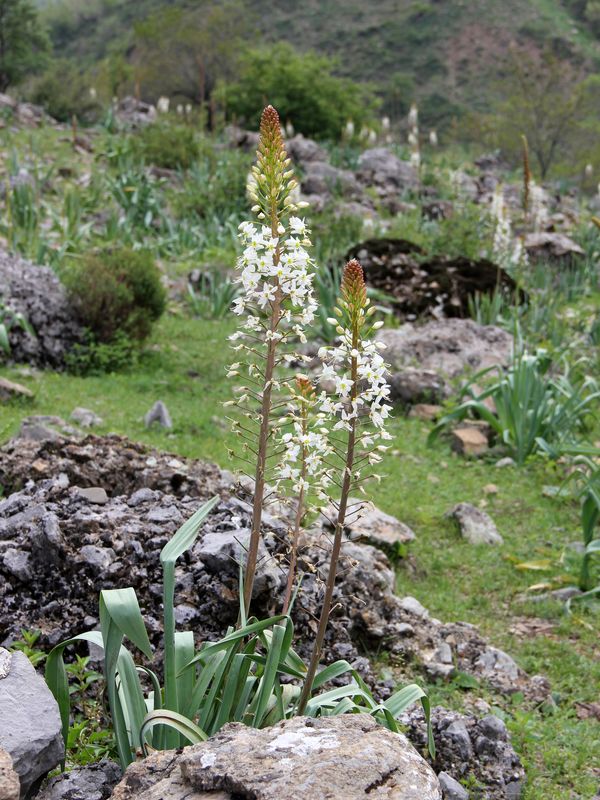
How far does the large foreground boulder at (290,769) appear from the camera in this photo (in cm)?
192

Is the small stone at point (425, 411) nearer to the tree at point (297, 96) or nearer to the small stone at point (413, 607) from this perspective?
the small stone at point (413, 607)

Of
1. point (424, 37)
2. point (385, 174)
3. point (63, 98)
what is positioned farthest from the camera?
point (424, 37)

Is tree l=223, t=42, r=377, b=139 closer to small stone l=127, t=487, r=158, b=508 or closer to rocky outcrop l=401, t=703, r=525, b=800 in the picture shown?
small stone l=127, t=487, r=158, b=508

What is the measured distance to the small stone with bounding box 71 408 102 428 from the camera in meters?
6.92

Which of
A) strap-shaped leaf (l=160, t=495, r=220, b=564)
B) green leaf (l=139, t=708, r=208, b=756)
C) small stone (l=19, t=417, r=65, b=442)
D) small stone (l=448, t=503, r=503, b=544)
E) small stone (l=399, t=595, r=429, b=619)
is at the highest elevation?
strap-shaped leaf (l=160, t=495, r=220, b=564)

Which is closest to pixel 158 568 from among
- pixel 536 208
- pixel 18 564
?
pixel 18 564

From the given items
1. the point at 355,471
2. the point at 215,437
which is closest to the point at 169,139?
the point at 215,437

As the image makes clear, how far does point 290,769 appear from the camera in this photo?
1972 millimetres

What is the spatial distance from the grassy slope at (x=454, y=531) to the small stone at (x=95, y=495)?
0.96 meters

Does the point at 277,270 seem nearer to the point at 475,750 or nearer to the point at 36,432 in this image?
the point at 475,750

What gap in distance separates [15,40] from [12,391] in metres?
29.3

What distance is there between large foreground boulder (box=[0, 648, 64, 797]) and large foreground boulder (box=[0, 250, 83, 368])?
6313 mm

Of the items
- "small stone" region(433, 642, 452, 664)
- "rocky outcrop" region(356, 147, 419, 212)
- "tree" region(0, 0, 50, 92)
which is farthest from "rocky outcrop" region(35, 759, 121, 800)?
"tree" region(0, 0, 50, 92)

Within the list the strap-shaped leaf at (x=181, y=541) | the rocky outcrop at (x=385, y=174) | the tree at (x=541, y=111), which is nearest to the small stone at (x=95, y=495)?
the strap-shaped leaf at (x=181, y=541)
